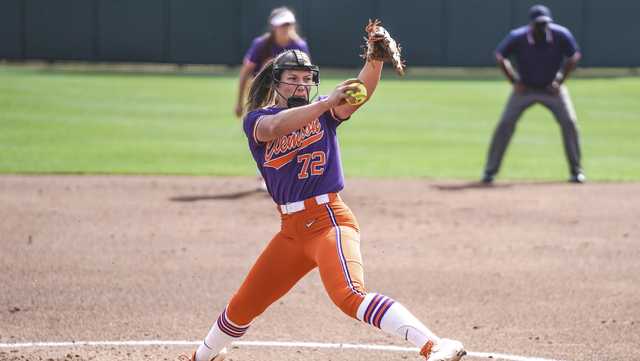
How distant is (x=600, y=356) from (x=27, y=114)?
54.1 ft

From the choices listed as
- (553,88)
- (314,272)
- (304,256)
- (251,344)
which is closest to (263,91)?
(304,256)

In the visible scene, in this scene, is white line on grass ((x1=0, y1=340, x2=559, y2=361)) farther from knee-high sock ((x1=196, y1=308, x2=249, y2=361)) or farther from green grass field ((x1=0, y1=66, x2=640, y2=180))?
green grass field ((x1=0, y1=66, x2=640, y2=180))

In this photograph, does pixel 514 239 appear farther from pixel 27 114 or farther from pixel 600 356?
pixel 27 114

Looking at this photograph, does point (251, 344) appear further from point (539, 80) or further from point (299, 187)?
point (539, 80)

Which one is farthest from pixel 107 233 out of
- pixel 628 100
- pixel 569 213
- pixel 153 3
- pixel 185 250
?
pixel 153 3

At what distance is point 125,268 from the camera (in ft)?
30.5

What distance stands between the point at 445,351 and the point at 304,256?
42.1 inches

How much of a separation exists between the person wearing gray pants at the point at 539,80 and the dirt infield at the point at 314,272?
0.48m

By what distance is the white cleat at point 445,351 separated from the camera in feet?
16.3

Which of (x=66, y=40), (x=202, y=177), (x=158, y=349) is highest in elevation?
(x=158, y=349)

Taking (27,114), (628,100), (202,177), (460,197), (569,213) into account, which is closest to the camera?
(569,213)

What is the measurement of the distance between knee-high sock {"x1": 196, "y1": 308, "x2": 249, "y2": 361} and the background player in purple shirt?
6567 millimetres

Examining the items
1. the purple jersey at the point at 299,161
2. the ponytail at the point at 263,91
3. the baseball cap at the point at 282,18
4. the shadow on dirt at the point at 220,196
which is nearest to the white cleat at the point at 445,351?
the purple jersey at the point at 299,161

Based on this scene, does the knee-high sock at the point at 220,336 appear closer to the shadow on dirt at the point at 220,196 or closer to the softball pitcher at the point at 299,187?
the softball pitcher at the point at 299,187
